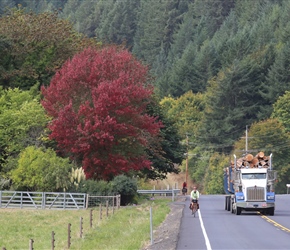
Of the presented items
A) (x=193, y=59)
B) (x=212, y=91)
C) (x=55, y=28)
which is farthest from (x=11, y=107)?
(x=193, y=59)

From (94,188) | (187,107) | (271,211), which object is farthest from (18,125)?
(187,107)

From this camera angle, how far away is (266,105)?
5153 inches

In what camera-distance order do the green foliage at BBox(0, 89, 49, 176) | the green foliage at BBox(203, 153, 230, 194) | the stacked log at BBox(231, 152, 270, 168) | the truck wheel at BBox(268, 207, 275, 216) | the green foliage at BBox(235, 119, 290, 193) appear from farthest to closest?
the green foliage at BBox(203, 153, 230, 194)
the green foliage at BBox(235, 119, 290, 193)
the green foliage at BBox(0, 89, 49, 176)
the stacked log at BBox(231, 152, 270, 168)
the truck wheel at BBox(268, 207, 275, 216)

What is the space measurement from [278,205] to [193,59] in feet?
335

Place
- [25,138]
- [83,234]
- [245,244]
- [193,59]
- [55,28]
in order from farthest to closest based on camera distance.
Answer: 1. [193,59]
2. [55,28]
3. [25,138]
4. [83,234]
5. [245,244]

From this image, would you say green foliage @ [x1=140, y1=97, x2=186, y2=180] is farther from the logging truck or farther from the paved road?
the paved road

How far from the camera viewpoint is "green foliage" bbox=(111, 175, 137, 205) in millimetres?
57781

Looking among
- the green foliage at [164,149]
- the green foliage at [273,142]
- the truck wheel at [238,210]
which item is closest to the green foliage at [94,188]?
the truck wheel at [238,210]

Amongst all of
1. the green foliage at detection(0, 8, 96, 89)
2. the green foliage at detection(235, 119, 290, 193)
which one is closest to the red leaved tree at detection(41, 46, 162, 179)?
the green foliage at detection(0, 8, 96, 89)

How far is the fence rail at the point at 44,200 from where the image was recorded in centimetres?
5566

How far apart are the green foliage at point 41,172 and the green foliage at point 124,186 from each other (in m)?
3.04

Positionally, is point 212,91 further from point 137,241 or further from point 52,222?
point 137,241

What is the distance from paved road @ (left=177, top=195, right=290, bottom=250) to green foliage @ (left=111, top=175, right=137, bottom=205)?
7.44m

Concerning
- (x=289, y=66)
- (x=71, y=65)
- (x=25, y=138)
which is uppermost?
(x=289, y=66)
